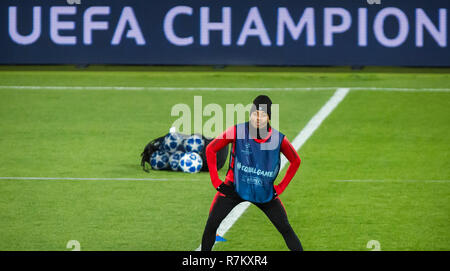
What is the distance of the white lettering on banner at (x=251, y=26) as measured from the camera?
22.5 metres

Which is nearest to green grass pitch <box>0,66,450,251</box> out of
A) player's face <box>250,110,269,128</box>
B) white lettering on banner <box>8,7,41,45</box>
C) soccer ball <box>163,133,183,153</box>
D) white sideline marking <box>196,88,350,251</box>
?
white sideline marking <box>196,88,350,251</box>

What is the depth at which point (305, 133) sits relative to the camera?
16281 mm

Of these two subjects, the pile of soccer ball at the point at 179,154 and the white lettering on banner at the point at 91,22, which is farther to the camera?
the white lettering on banner at the point at 91,22

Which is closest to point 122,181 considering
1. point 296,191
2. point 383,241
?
point 296,191

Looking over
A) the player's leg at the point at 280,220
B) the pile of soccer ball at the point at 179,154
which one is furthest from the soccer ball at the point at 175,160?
the player's leg at the point at 280,220

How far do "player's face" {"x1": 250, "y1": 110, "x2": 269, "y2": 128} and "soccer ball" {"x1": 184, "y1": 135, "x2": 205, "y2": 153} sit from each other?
540 cm

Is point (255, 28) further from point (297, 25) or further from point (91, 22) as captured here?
point (91, 22)

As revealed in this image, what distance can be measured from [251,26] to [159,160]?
33.2 ft

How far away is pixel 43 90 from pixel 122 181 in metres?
9.21

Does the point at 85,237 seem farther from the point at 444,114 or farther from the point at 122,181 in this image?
the point at 444,114

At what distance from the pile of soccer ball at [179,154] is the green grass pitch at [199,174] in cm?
18

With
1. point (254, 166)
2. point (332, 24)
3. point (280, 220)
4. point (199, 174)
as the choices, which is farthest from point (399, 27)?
point (254, 166)

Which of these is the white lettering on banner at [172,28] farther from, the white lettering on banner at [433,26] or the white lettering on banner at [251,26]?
the white lettering on banner at [433,26]

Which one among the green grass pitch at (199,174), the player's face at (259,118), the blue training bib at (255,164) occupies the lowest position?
the green grass pitch at (199,174)
